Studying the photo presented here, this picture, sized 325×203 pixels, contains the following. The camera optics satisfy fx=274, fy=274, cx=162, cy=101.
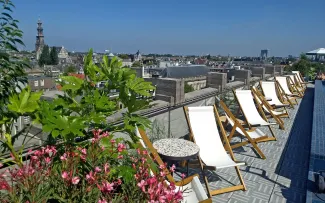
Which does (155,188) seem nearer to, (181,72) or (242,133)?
(242,133)

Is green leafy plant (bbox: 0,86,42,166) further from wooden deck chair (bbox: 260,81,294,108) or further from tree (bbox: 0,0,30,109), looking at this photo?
wooden deck chair (bbox: 260,81,294,108)

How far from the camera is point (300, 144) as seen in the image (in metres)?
5.56

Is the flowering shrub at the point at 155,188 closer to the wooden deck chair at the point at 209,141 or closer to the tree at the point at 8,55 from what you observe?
the tree at the point at 8,55

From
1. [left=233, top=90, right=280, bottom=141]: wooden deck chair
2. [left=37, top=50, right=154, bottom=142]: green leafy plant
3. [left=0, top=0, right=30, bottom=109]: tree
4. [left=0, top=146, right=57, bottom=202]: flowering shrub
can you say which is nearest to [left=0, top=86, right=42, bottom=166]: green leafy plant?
[left=37, top=50, right=154, bottom=142]: green leafy plant

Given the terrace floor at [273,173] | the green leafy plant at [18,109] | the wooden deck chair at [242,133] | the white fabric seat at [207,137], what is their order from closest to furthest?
the green leafy plant at [18,109] < the terrace floor at [273,173] < the white fabric seat at [207,137] < the wooden deck chair at [242,133]

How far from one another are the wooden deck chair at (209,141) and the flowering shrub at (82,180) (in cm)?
181

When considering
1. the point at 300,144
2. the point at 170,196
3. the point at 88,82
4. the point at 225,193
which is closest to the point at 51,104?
the point at 88,82

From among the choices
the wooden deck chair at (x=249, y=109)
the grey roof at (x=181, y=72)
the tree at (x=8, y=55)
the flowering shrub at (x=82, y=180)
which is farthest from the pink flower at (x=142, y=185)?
the grey roof at (x=181, y=72)

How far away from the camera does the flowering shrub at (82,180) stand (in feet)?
4.64

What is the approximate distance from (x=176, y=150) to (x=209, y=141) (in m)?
0.89

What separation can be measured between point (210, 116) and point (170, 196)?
2.91 metres

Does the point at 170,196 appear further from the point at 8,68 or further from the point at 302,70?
the point at 302,70

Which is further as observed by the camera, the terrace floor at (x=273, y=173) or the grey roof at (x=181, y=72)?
the grey roof at (x=181, y=72)

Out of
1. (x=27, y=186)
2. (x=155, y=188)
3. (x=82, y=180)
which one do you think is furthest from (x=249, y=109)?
(x=27, y=186)
